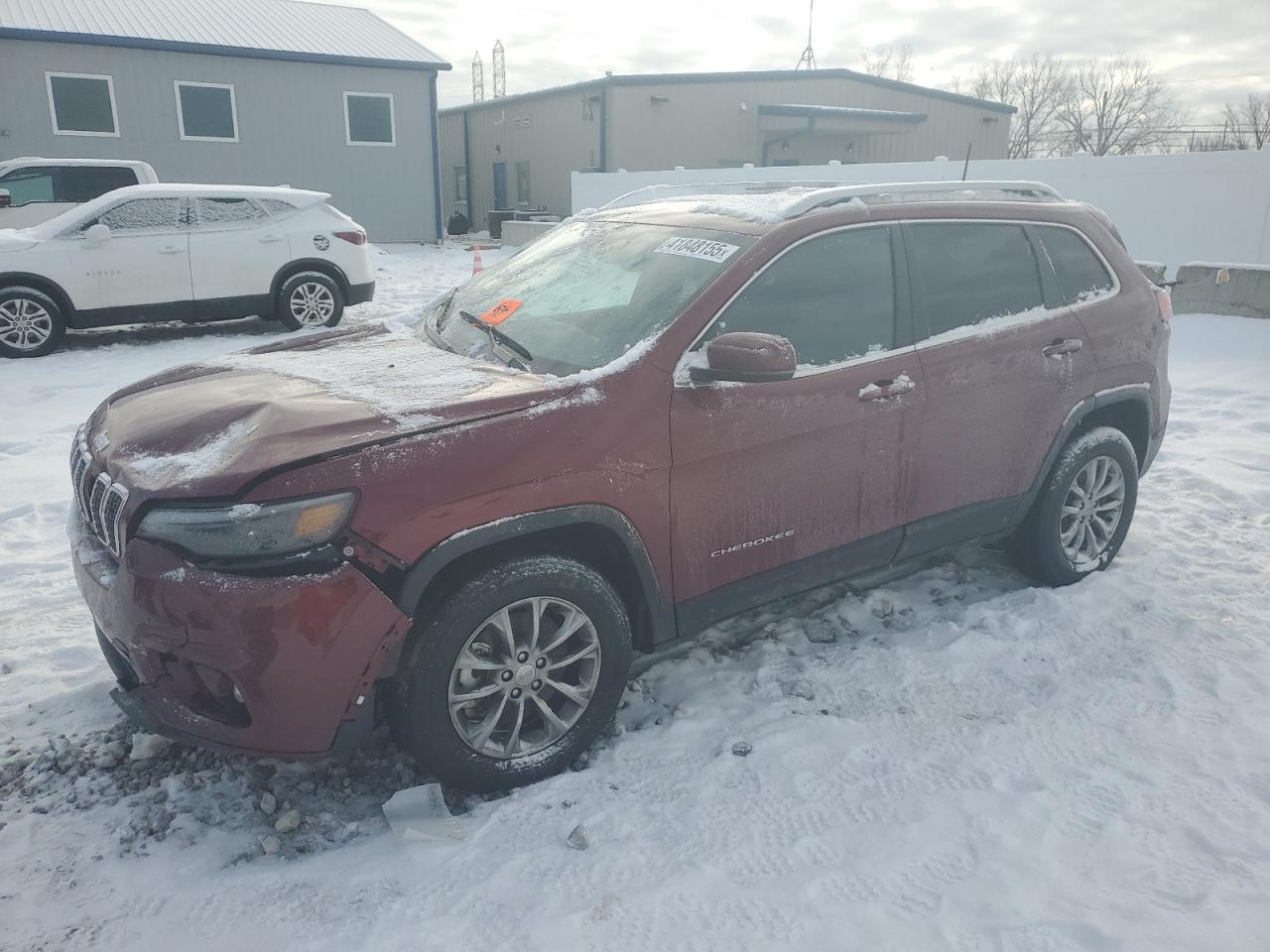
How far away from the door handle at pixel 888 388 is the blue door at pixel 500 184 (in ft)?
96.4

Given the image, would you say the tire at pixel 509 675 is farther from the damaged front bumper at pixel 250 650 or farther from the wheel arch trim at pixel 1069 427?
the wheel arch trim at pixel 1069 427

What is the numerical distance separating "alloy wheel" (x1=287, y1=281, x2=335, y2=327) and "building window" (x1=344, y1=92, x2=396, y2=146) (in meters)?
11.6

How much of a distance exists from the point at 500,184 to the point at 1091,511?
1162 inches

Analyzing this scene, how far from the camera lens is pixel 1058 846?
2713 mm

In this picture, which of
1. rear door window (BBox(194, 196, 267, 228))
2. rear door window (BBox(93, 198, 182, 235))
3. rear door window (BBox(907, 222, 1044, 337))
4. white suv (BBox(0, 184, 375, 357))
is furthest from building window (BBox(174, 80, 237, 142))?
rear door window (BBox(907, 222, 1044, 337))

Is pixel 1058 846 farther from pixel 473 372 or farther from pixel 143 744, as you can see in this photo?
pixel 143 744

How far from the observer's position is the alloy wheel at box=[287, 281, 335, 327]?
10297 mm

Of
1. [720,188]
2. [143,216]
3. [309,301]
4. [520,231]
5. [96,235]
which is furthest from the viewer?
[520,231]

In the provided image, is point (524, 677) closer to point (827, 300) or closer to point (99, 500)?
point (99, 500)

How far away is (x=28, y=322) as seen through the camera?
355 inches

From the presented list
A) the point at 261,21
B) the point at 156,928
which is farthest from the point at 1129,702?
the point at 261,21

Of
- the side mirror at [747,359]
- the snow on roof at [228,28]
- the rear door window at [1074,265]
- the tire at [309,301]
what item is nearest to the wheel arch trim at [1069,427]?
the rear door window at [1074,265]

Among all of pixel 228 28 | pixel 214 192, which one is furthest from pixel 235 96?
pixel 214 192

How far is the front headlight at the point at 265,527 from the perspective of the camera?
97.0 inches
